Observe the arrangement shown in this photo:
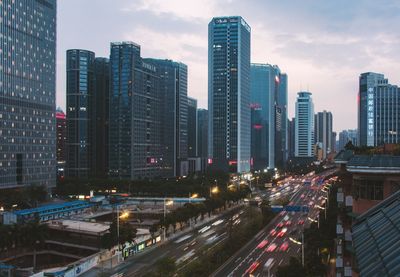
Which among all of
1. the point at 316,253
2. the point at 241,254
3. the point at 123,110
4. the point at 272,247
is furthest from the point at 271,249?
the point at 123,110

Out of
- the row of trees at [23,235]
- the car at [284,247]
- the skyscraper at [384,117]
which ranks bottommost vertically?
the car at [284,247]

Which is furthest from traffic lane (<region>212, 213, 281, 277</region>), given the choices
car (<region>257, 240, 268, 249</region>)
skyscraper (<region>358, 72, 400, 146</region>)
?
skyscraper (<region>358, 72, 400, 146</region>)

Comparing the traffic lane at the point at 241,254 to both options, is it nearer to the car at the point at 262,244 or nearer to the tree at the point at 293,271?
the car at the point at 262,244

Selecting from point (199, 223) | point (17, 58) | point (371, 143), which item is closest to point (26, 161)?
point (17, 58)

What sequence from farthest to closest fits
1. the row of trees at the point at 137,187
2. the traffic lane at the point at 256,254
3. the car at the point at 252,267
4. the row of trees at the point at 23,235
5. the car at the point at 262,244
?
the row of trees at the point at 137,187 → the car at the point at 262,244 → the row of trees at the point at 23,235 → the traffic lane at the point at 256,254 → the car at the point at 252,267

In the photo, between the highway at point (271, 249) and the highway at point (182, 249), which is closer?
the highway at point (271, 249)

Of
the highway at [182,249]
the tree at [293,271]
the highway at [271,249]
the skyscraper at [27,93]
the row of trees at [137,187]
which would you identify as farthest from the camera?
the row of trees at [137,187]

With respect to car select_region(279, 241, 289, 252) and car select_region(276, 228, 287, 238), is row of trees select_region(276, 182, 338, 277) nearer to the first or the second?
car select_region(279, 241, 289, 252)

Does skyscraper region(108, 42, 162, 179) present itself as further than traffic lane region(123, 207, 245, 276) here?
Yes

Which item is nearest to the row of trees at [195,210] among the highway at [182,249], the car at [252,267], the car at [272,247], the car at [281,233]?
the highway at [182,249]
